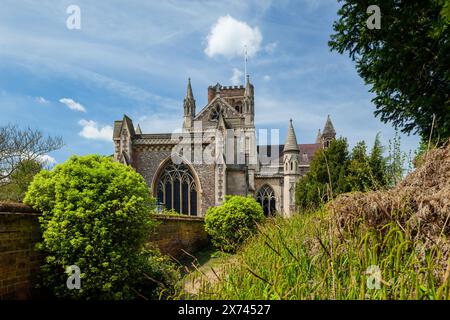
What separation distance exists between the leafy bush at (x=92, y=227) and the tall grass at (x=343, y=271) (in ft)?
8.50

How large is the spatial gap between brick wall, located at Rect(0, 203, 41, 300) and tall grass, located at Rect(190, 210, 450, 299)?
3.26 m

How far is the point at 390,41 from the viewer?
25.2ft

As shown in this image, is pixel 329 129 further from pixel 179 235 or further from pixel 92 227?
pixel 92 227

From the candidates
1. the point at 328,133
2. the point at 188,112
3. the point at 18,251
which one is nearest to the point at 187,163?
the point at 188,112

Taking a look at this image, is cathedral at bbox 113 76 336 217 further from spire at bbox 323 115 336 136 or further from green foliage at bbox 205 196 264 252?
spire at bbox 323 115 336 136

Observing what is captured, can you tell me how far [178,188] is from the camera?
77.1 ft

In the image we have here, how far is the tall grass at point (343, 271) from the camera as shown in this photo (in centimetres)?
247

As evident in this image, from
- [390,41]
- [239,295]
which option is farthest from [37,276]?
[390,41]

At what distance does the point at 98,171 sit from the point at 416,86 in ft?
23.6

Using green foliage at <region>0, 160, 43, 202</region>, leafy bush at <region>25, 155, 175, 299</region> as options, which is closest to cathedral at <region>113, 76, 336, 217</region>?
green foliage at <region>0, 160, 43, 202</region>

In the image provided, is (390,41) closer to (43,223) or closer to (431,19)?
(431,19)

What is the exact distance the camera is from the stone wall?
425 inches

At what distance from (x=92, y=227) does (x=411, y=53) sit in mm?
7642
